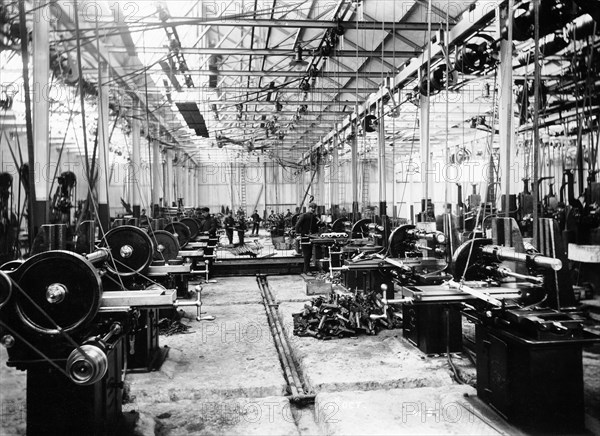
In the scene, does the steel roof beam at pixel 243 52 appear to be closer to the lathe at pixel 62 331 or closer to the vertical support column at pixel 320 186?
the lathe at pixel 62 331

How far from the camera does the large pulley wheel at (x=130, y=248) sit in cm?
488

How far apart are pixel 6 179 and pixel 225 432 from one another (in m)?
4.93

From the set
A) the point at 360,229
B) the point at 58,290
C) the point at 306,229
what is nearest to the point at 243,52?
the point at 360,229

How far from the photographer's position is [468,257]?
3.91 meters

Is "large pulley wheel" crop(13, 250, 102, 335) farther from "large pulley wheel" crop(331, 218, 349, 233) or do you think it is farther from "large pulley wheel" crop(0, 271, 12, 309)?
"large pulley wheel" crop(331, 218, 349, 233)

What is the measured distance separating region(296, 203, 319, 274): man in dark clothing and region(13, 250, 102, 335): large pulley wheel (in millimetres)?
8383

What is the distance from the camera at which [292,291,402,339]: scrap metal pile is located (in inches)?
242

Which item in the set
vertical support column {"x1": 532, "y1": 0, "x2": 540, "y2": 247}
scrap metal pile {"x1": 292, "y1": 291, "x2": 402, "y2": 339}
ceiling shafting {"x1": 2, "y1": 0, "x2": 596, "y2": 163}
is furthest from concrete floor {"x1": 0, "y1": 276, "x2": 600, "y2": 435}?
ceiling shafting {"x1": 2, "y1": 0, "x2": 596, "y2": 163}

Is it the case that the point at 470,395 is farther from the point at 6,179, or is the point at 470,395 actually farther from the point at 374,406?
the point at 6,179

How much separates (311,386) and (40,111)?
4.27 m

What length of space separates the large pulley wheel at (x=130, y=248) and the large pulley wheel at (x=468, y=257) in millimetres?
2953

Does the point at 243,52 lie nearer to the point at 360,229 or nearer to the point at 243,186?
the point at 360,229

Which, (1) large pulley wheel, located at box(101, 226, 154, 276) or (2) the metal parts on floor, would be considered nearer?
(2) the metal parts on floor

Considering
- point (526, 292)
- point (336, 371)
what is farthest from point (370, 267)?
point (526, 292)
